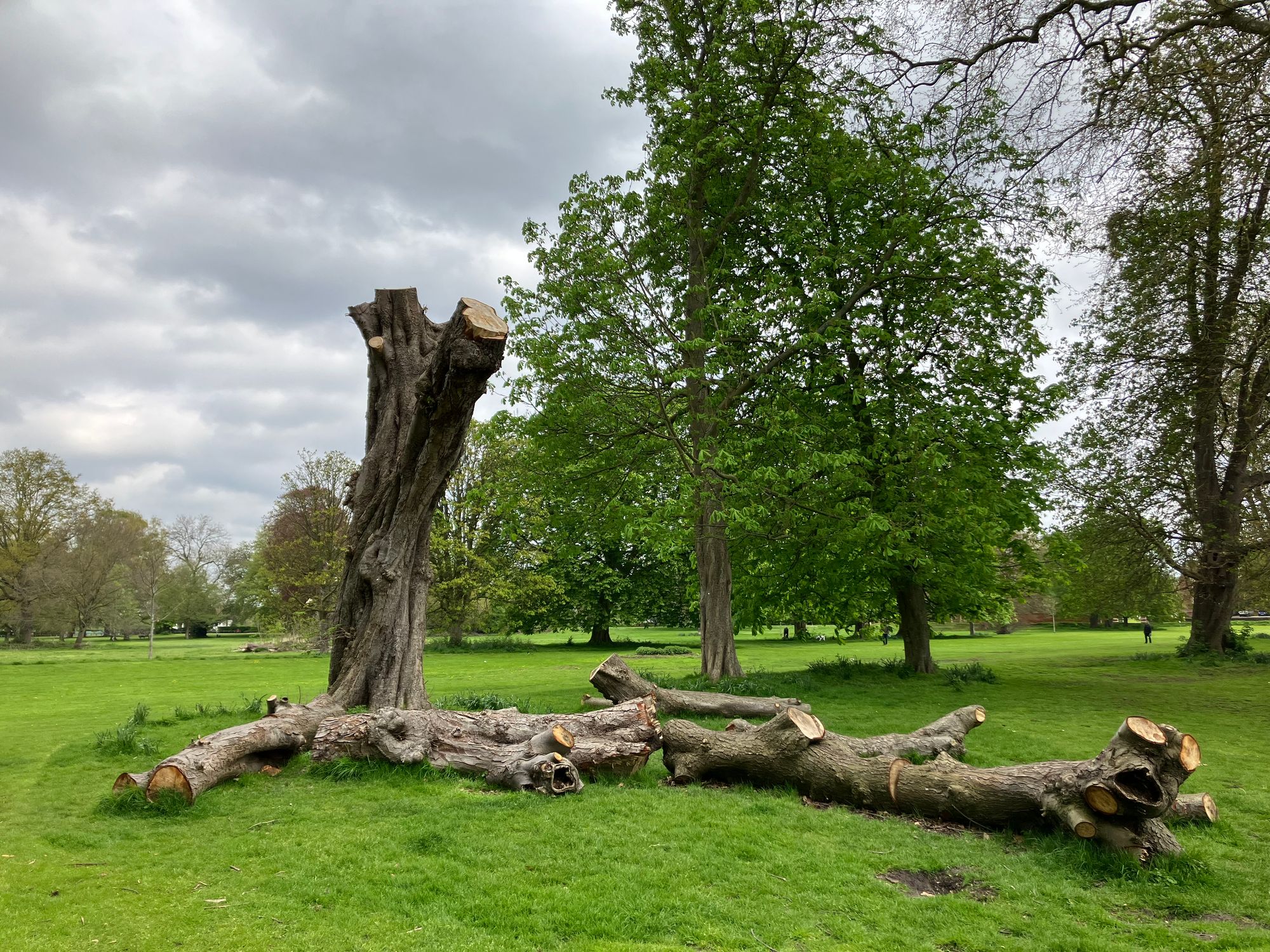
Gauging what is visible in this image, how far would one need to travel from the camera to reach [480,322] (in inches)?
359

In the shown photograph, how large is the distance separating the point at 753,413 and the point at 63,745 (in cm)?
1431

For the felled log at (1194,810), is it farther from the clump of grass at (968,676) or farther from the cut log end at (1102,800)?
the clump of grass at (968,676)

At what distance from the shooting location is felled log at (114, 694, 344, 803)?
7.74m

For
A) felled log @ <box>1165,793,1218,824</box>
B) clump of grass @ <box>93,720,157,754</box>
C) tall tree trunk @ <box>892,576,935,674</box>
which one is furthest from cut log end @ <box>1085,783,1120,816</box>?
tall tree trunk @ <box>892,576,935,674</box>

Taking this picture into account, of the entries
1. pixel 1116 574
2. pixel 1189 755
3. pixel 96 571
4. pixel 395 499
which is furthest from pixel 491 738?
pixel 96 571

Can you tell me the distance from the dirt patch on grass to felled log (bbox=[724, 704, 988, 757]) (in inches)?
94.4

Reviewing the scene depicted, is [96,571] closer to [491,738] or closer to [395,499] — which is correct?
[395,499]

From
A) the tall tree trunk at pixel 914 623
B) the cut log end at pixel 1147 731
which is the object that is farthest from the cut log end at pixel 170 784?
the tall tree trunk at pixel 914 623

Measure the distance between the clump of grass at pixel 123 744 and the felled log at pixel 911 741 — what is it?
8.03 meters

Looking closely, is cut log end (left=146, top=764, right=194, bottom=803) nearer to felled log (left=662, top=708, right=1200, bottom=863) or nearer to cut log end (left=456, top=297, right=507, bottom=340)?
felled log (left=662, top=708, right=1200, bottom=863)

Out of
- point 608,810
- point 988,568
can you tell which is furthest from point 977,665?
point 608,810

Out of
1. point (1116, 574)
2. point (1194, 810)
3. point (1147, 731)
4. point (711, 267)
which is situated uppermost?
point (711, 267)

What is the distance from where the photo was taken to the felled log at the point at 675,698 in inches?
539

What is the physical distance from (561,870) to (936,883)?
114 inches
